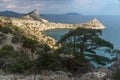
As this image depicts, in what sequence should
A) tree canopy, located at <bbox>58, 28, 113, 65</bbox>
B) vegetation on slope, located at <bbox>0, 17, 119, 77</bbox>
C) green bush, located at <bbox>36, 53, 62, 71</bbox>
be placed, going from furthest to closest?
tree canopy, located at <bbox>58, 28, 113, 65</bbox>
vegetation on slope, located at <bbox>0, 17, 119, 77</bbox>
green bush, located at <bbox>36, 53, 62, 71</bbox>

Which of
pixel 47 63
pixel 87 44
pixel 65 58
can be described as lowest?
pixel 47 63

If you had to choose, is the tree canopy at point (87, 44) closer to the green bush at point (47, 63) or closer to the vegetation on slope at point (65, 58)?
the vegetation on slope at point (65, 58)

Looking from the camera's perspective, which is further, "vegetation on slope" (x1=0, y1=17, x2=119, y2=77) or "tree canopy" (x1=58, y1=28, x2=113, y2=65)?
"tree canopy" (x1=58, y1=28, x2=113, y2=65)

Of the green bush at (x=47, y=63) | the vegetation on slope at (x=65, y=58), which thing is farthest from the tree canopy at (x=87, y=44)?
the green bush at (x=47, y=63)

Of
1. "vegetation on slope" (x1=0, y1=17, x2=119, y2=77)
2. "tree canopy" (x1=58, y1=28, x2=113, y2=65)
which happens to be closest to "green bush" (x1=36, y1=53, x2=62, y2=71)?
"vegetation on slope" (x1=0, y1=17, x2=119, y2=77)

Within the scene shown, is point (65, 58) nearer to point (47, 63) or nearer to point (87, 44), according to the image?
point (47, 63)

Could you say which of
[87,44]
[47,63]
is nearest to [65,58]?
[47,63]

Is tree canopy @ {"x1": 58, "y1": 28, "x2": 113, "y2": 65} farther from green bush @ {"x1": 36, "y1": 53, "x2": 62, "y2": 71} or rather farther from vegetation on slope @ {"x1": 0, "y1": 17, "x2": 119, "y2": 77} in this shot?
green bush @ {"x1": 36, "y1": 53, "x2": 62, "y2": 71}

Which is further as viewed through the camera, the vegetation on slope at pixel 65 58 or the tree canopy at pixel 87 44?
the tree canopy at pixel 87 44

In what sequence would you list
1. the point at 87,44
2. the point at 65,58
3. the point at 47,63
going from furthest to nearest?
1. the point at 87,44
2. the point at 65,58
3. the point at 47,63

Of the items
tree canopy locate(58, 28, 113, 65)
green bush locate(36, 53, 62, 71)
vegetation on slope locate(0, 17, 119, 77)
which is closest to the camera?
green bush locate(36, 53, 62, 71)

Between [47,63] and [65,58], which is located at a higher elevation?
[65,58]
